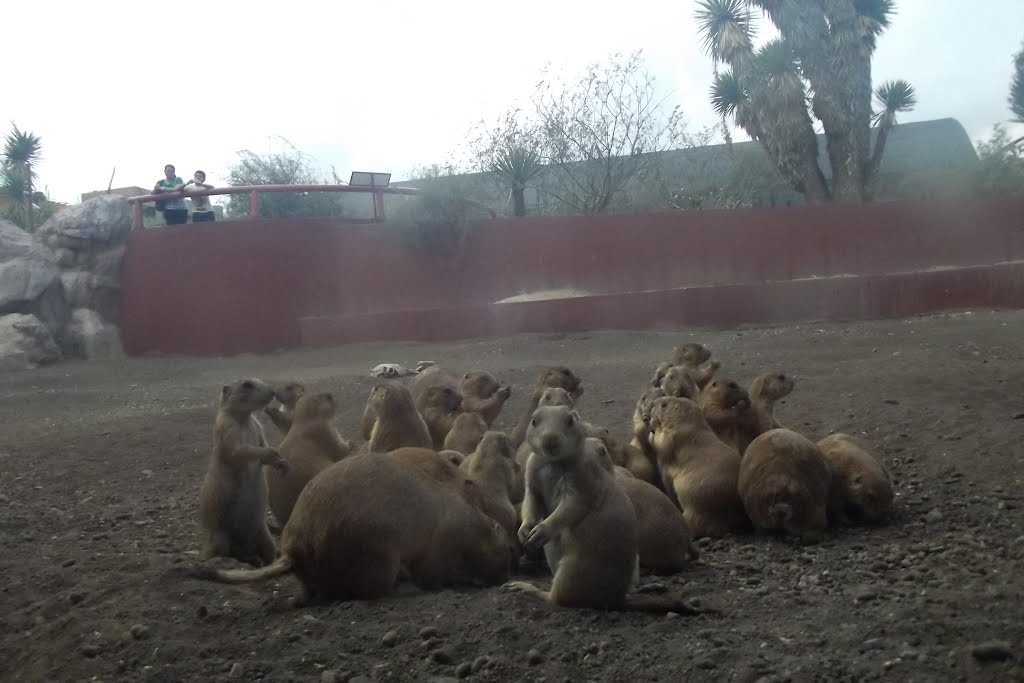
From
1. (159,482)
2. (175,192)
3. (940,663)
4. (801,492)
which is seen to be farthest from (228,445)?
(175,192)

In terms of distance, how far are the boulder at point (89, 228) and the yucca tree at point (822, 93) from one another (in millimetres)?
16804

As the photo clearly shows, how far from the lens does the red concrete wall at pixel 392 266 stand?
16.9m

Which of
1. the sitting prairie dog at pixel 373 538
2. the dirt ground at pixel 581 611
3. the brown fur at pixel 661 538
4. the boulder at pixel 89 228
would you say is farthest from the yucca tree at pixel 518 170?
the sitting prairie dog at pixel 373 538

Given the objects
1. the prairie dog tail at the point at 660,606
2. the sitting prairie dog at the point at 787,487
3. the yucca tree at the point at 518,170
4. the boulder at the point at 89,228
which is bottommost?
the prairie dog tail at the point at 660,606

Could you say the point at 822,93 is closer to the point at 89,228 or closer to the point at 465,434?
the point at 89,228

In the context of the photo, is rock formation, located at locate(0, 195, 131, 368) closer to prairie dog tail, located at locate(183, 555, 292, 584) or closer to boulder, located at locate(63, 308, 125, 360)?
boulder, located at locate(63, 308, 125, 360)

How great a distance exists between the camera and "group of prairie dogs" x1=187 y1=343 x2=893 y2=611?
4375 millimetres

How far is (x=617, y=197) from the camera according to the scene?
1030 inches

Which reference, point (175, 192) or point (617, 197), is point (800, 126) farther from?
point (175, 192)

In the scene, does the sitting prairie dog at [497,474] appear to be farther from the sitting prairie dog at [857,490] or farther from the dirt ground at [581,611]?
the sitting prairie dog at [857,490]

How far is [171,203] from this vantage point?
17328mm

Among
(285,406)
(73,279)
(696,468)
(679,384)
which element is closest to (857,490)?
(696,468)

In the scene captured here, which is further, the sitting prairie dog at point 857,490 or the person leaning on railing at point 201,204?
the person leaning on railing at point 201,204

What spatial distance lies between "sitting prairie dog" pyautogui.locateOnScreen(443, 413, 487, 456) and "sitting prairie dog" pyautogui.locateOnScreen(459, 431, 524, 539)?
1.05m
